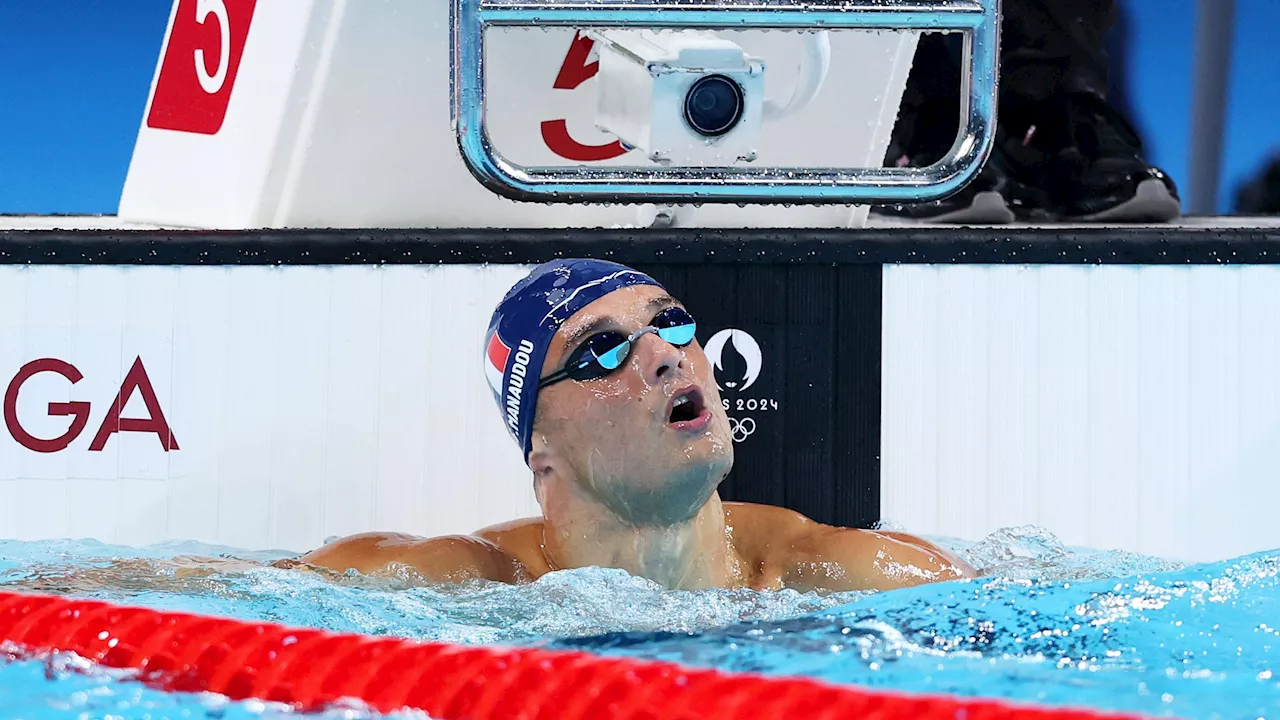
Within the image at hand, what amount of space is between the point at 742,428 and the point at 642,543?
1.84ft

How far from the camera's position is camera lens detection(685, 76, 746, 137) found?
2.25 metres

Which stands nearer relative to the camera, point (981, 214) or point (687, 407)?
point (687, 407)

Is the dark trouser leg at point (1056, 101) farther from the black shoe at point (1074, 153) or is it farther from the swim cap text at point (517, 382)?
the swim cap text at point (517, 382)

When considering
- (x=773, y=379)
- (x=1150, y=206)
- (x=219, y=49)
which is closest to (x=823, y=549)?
(x=773, y=379)

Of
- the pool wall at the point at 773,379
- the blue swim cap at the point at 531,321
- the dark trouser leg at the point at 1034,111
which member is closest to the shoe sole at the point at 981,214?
the dark trouser leg at the point at 1034,111

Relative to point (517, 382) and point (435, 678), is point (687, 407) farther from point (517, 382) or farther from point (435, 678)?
point (435, 678)

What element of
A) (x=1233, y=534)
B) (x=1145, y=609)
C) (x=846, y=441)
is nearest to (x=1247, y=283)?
(x=1233, y=534)

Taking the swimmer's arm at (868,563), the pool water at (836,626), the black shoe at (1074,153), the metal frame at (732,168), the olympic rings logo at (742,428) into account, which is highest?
the black shoe at (1074,153)

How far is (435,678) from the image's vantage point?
4.95 feet

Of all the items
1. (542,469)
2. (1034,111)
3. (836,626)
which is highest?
(1034,111)

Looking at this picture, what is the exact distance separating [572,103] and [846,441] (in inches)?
30.9

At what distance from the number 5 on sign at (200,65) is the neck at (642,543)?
114 cm

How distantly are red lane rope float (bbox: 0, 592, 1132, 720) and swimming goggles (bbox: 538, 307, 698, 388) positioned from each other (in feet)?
1.85

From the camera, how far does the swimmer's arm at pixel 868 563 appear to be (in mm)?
2100
